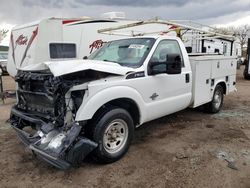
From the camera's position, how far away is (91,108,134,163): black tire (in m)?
3.78

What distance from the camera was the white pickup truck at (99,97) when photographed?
3.60 meters

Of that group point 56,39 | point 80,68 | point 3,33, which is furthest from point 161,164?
point 3,33

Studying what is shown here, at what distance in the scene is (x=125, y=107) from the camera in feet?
14.4

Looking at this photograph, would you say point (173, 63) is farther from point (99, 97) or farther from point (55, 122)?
point (55, 122)

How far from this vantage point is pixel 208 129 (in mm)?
5730

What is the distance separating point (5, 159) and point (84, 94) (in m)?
1.81

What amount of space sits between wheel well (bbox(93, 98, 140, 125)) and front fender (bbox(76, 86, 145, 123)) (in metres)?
0.09

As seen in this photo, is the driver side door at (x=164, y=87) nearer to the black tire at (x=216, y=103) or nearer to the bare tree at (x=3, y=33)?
the black tire at (x=216, y=103)

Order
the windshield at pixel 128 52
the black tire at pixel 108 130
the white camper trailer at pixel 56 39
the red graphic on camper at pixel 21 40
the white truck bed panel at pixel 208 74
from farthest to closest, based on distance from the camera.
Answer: the red graphic on camper at pixel 21 40 → the white camper trailer at pixel 56 39 → the white truck bed panel at pixel 208 74 → the windshield at pixel 128 52 → the black tire at pixel 108 130

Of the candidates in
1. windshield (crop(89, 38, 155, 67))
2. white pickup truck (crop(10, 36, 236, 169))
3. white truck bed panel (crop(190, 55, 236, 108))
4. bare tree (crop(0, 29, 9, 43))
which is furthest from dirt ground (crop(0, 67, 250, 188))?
bare tree (crop(0, 29, 9, 43))

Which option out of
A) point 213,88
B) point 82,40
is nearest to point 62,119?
point 213,88

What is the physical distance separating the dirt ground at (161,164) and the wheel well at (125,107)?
57cm

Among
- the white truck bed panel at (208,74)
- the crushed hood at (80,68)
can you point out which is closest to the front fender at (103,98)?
the crushed hood at (80,68)

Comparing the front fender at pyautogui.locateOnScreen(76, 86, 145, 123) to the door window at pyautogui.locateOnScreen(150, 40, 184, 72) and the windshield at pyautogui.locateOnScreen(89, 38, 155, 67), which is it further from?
the door window at pyautogui.locateOnScreen(150, 40, 184, 72)
